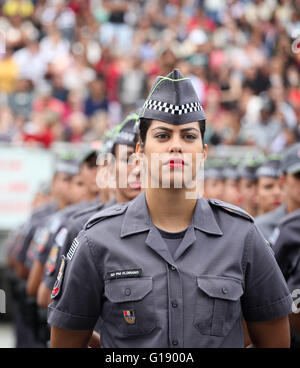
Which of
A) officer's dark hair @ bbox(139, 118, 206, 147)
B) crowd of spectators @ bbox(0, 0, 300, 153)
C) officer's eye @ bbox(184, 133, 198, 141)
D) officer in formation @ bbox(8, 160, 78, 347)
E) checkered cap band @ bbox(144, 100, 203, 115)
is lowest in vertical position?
officer in formation @ bbox(8, 160, 78, 347)

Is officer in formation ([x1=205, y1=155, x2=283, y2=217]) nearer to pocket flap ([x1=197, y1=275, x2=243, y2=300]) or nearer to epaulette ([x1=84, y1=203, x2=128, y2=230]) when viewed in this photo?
epaulette ([x1=84, y1=203, x2=128, y2=230])

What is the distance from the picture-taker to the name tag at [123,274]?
344 cm

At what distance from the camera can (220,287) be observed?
339cm

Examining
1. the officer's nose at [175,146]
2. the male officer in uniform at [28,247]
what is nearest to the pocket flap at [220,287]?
the officer's nose at [175,146]

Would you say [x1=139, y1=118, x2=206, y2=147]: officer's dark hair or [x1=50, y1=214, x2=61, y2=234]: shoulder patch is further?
[x1=50, y1=214, x2=61, y2=234]: shoulder patch

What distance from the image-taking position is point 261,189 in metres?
7.43

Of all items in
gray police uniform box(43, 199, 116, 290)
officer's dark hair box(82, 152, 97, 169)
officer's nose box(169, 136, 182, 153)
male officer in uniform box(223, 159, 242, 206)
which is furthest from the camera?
male officer in uniform box(223, 159, 242, 206)

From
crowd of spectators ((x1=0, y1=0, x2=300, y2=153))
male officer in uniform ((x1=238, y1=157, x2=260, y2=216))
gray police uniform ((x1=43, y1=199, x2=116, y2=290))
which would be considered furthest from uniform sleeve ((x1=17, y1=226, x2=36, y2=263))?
crowd of spectators ((x1=0, y1=0, x2=300, y2=153))

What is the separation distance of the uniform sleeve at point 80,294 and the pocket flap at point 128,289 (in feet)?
0.26

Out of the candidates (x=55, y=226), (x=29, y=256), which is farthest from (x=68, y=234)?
(x=29, y=256)

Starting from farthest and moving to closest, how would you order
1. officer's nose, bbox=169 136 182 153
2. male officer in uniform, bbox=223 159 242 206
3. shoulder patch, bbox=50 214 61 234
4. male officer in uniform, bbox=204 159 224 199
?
male officer in uniform, bbox=204 159 224 199 → male officer in uniform, bbox=223 159 242 206 → shoulder patch, bbox=50 214 61 234 → officer's nose, bbox=169 136 182 153

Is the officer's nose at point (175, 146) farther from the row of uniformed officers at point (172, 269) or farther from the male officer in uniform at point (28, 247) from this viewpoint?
the male officer in uniform at point (28, 247)

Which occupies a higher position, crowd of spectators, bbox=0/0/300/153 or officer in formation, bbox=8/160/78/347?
crowd of spectators, bbox=0/0/300/153

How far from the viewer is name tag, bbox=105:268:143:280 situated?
3.44 metres
